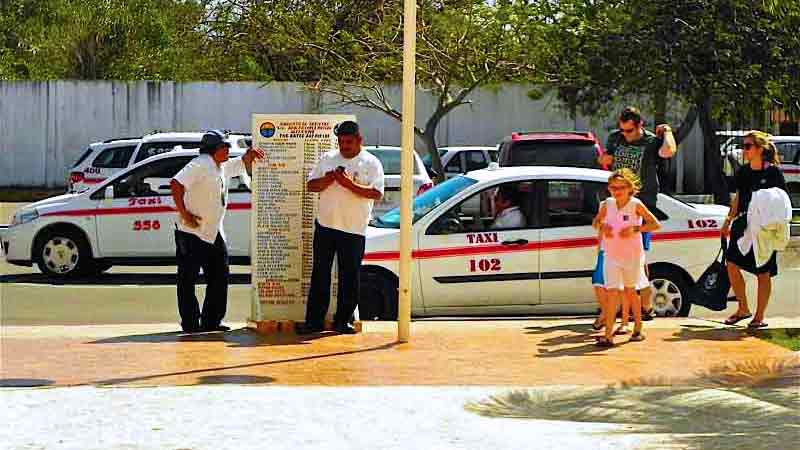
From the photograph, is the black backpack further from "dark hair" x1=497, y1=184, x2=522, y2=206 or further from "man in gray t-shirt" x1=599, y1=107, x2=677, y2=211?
"dark hair" x1=497, y1=184, x2=522, y2=206

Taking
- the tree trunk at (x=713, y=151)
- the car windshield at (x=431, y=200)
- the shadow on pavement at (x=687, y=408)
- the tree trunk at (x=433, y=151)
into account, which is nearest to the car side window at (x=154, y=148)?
the tree trunk at (x=433, y=151)

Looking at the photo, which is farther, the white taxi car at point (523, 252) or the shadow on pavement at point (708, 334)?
the white taxi car at point (523, 252)

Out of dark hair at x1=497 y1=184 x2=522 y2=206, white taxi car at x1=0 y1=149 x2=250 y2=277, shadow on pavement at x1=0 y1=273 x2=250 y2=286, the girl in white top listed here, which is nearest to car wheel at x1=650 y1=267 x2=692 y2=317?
dark hair at x1=497 y1=184 x2=522 y2=206

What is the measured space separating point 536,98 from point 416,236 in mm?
20757

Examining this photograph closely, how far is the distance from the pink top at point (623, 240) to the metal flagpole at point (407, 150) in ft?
5.38

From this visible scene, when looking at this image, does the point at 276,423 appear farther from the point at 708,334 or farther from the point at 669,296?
the point at 669,296

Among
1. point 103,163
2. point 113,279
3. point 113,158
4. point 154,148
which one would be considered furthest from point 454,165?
point 113,279

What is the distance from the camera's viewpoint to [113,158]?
85.0 ft

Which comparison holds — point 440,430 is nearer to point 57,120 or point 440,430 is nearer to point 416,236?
point 416,236

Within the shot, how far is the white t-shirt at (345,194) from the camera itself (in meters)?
11.3

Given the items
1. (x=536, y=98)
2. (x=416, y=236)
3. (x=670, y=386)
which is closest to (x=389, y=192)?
(x=416, y=236)

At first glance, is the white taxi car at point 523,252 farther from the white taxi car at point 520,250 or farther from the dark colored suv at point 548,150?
the dark colored suv at point 548,150

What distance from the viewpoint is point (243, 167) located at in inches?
471

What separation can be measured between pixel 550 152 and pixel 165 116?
1633 cm
